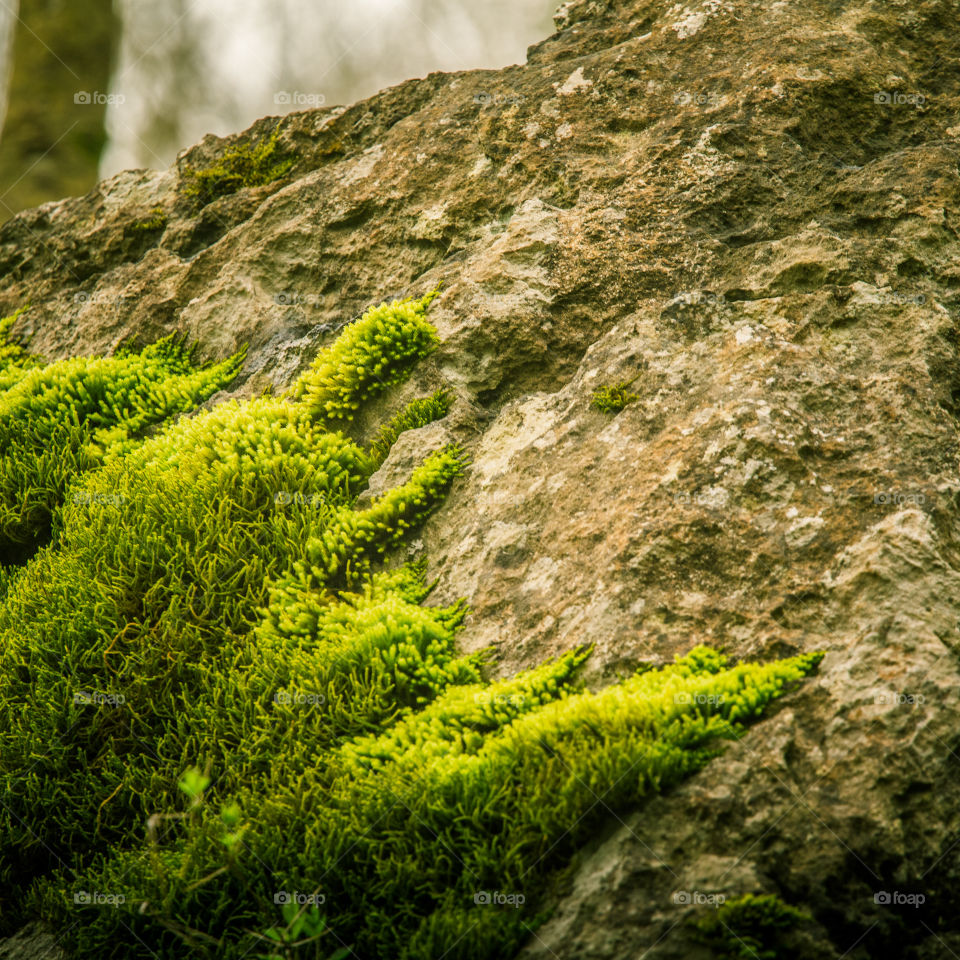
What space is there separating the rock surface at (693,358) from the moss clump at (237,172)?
0.75 feet

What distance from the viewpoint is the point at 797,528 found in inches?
146

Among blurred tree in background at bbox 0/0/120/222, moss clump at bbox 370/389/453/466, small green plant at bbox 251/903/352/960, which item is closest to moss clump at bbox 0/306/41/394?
blurred tree in background at bbox 0/0/120/222

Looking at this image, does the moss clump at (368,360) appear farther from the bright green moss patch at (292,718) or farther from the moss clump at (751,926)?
the moss clump at (751,926)

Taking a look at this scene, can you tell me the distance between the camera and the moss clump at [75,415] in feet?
18.7

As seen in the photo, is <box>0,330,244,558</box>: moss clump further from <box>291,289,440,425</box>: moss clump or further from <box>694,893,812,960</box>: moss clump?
<box>694,893,812,960</box>: moss clump

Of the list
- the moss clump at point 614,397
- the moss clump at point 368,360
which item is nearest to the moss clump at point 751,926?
the moss clump at point 614,397

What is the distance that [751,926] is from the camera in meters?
2.59

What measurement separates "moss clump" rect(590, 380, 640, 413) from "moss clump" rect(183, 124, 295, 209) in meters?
5.11

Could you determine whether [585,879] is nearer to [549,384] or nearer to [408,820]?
[408,820]

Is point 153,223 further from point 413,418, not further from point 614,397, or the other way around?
point 614,397

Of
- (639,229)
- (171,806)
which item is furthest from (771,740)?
(639,229)

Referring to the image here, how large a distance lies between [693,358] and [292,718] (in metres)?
3.28

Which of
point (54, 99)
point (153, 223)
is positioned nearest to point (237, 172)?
point (153, 223)

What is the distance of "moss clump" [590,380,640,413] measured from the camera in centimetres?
454
